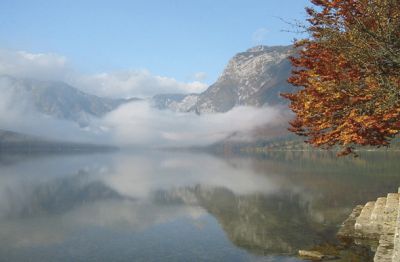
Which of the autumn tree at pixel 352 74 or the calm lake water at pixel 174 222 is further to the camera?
the calm lake water at pixel 174 222

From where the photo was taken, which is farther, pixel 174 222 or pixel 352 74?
pixel 174 222

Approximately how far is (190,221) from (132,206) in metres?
19.7

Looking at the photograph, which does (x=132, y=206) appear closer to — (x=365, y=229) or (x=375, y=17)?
(x=365, y=229)

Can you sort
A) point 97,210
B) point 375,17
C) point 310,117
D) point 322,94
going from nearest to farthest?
point 375,17
point 322,94
point 310,117
point 97,210

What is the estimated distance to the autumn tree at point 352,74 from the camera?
17.2 m

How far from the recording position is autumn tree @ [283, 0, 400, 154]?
17.2 meters

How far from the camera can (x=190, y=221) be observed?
60.0 metres

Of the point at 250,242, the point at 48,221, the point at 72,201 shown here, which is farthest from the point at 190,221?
the point at 72,201

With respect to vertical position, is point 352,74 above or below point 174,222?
above

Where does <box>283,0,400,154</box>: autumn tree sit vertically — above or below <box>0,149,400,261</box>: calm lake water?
above

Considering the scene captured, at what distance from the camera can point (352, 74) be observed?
2673 centimetres

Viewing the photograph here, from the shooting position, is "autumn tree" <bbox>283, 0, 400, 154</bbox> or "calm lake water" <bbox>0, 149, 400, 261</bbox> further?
"calm lake water" <bbox>0, 149, 400, 261</bbox>

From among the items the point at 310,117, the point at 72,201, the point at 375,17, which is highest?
the point at 375,17

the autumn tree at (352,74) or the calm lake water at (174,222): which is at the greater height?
the autumn tree at (352,74)
